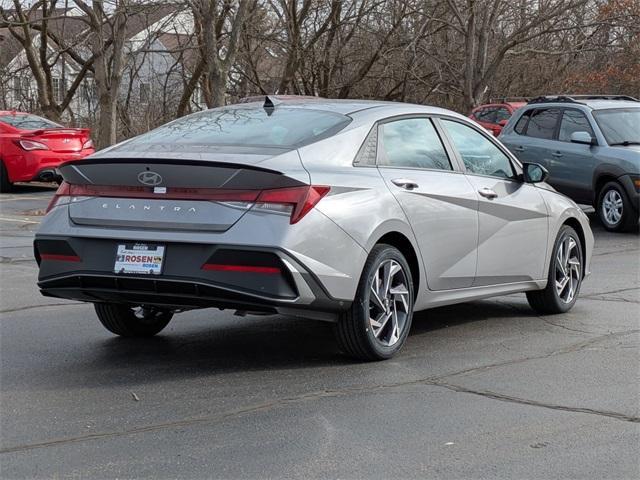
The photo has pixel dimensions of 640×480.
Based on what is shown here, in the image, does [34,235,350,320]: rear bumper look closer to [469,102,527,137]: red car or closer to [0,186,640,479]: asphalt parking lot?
[0,186,640,479]: asphalt parking lot

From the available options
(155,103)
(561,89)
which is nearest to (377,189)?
(561,89)

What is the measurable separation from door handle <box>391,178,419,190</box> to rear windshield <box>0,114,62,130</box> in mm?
15396

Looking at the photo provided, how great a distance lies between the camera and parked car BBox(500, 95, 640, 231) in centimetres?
1504

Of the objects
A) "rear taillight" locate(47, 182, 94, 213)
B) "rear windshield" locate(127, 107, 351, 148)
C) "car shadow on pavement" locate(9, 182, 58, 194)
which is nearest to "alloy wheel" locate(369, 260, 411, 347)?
"rear windshield" locate(127, 107, 351, 148)

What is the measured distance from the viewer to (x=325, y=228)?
6.06 metres

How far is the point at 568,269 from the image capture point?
341 inches

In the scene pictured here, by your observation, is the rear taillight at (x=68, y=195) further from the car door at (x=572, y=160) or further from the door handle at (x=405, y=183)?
the car door at (x=572, y=160)

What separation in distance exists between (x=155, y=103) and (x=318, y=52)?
823 centimetres

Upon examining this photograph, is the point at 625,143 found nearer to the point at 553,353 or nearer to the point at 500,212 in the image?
the point at 500,212

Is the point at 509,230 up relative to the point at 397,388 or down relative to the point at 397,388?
up

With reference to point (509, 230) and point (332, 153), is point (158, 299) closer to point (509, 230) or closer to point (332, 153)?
point (332, 153)

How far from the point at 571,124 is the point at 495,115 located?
9365 mm

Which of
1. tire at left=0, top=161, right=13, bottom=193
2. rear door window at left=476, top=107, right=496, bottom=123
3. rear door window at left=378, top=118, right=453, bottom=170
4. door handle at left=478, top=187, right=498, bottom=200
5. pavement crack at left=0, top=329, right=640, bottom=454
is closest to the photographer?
pavement crack at left=0, top=329, right=640, bottom=454

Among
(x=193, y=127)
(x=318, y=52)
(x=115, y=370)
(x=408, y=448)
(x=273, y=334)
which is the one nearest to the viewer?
(x=408, y=448)
